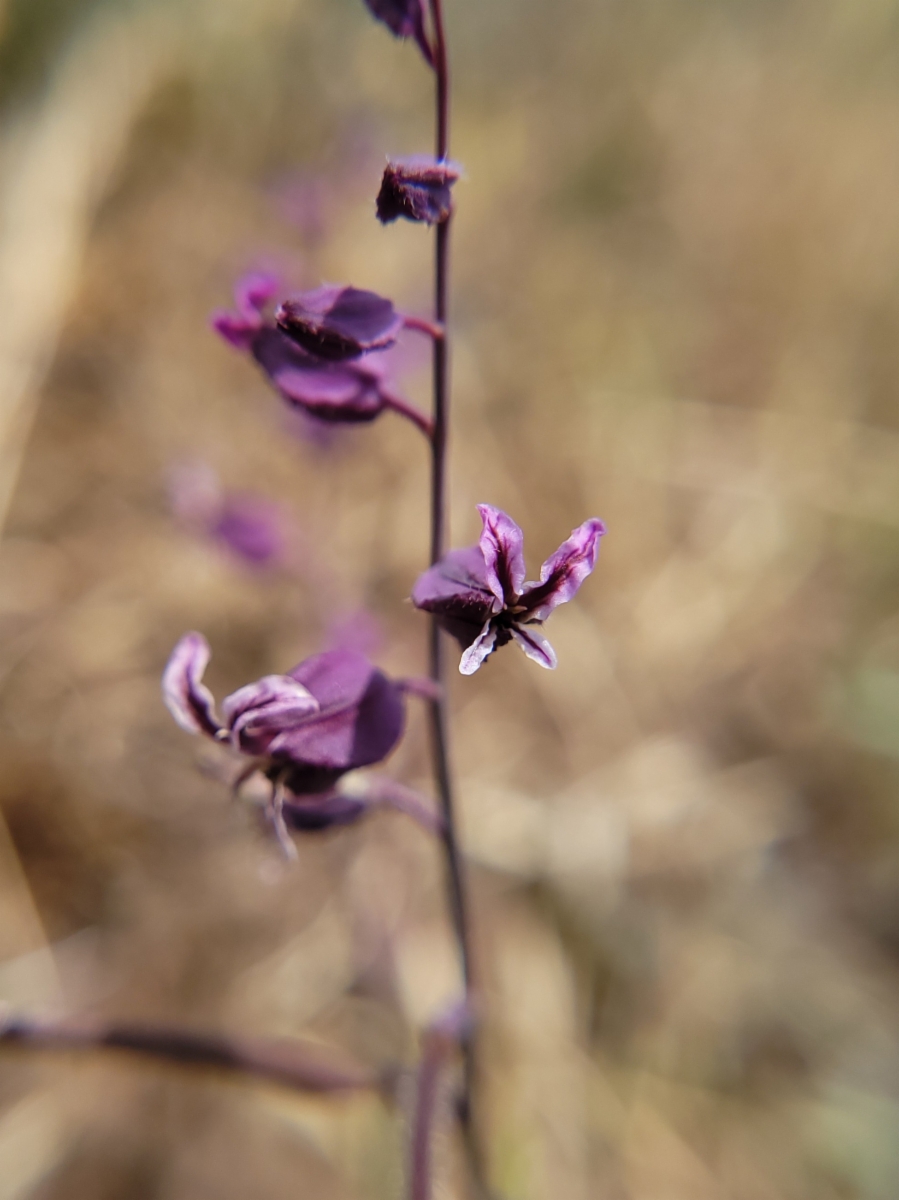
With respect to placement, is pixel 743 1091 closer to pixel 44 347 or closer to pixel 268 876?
pixel 268 876

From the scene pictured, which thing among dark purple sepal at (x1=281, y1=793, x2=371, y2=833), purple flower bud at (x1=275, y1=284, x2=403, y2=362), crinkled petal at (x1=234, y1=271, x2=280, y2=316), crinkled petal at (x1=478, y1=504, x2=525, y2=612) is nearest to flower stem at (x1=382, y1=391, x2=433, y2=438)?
purple flower bud at (x1=275, y1=284, x2=403, y2=362)

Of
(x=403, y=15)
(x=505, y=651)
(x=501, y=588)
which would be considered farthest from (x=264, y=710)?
(x=505, y=651)

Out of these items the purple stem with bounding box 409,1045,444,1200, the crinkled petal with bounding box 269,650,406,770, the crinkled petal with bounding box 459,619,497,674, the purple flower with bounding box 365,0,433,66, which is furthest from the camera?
the purple stem with bounding box 409,1045,444,1200

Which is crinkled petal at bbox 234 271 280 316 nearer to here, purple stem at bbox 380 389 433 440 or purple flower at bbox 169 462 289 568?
purple stem at bbox 380 389 433 440

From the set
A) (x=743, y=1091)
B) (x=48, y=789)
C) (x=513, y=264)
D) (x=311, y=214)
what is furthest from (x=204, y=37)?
(x=743, y=1091)

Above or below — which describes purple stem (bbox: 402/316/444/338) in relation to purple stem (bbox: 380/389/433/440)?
above

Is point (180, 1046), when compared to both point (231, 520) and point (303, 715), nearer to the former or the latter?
point (303, 715)

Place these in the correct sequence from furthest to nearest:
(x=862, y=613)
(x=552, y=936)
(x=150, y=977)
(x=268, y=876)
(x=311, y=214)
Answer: (x=862, y=613)
(x=311, y=214)
(x=552, y=936)
(x=150, y=977)
(x=268, y=876)
